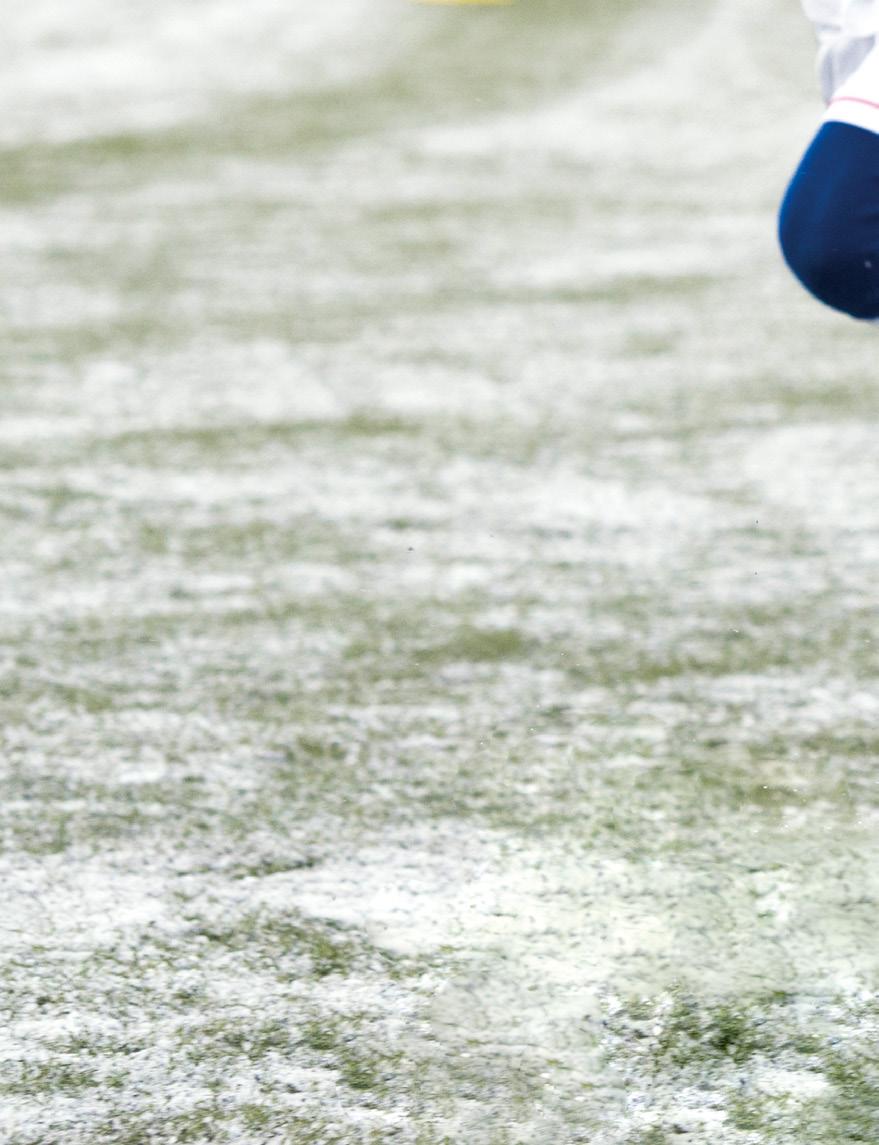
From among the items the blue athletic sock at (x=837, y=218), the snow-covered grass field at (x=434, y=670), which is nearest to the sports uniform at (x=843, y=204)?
the blue athletic sock at (x=837, y=218)

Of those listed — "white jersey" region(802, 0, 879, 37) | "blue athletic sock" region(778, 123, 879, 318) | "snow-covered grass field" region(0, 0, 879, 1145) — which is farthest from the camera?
"white jersey" region(802, 0, 879, 37)

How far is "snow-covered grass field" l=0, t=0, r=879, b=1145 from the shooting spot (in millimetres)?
1311

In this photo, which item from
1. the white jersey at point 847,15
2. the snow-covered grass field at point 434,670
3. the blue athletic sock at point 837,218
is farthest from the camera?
the white jersey at point 847,15

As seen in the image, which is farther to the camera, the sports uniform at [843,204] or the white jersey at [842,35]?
the white jersey at [842,35]

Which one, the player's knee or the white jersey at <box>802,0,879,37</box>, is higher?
the white jersey at <box>802,0,879,37</box>

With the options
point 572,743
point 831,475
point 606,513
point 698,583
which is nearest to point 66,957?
point 572,743

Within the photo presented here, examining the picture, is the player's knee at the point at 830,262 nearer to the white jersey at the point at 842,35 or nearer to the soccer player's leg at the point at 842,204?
the soccer player's leg at the point at 842,204

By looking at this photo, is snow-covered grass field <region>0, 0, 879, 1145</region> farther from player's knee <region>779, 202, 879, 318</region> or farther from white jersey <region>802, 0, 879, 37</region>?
white jersey <region>802, 0, 879, 37</region>

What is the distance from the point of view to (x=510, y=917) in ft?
4.92

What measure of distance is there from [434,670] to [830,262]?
24.6 inches

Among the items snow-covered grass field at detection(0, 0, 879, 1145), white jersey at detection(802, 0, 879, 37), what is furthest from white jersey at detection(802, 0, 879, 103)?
Answer: snow-covered grass field at detection(0, 0, 879, 1145)

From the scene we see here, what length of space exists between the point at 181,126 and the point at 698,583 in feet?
11.8

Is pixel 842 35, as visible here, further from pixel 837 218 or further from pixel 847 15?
pixel 837 218

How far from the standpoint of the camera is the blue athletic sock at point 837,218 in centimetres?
163
